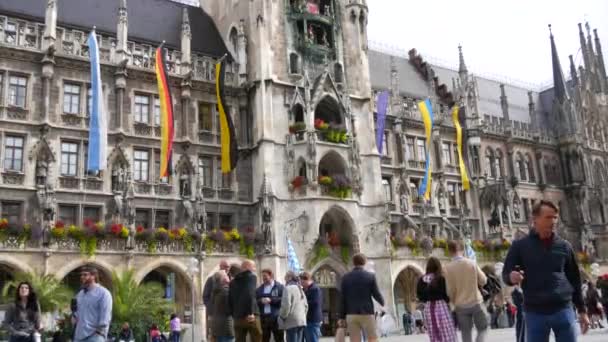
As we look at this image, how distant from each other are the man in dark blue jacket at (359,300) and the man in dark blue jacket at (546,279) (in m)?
3.75

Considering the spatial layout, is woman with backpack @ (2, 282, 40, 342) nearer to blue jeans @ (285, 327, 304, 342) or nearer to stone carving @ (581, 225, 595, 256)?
blue jeans @ (285, 327, 304, 342)

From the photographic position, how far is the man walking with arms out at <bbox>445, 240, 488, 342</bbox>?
8.39 m

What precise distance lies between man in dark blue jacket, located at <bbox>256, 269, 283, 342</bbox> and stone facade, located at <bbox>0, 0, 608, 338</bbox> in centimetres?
1590

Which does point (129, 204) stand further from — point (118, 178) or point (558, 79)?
point (558, 79)

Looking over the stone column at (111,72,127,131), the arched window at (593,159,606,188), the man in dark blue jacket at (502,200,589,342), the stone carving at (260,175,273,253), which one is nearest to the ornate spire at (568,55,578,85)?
the arched window at (593,159,606,188)

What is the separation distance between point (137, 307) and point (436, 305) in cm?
1525

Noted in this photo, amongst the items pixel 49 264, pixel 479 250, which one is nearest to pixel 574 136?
pixel 479 250

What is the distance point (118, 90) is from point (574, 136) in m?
35.3

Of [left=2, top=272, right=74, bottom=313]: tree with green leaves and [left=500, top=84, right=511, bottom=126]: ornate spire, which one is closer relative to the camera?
[left=2, top=272, right=74, bottom=313]: tree with green leaves

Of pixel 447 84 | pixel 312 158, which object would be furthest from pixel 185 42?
pixel 447 84

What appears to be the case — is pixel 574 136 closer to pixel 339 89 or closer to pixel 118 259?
pixel 339 89

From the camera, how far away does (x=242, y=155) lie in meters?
31.9

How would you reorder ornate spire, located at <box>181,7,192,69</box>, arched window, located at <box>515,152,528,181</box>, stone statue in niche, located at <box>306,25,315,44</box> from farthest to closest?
arched window, located at <box>515,152,528,181</box> → stone statue in niche, located at <box>306,25,315,44</box> → ornate spire, located at <box>181,7,192,69</box>

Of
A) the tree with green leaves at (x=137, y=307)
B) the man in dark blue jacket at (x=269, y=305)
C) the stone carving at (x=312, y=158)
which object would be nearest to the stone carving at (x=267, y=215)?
the stone carving at (x=312, y=158)
